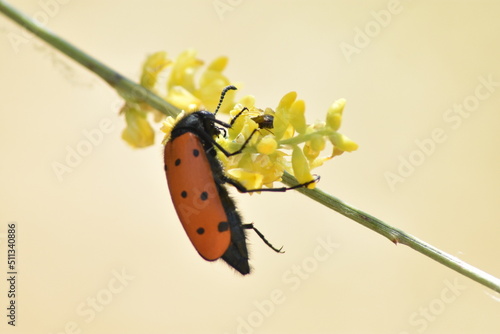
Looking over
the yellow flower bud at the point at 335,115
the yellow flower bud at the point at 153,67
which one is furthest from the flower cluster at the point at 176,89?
the yellow flower bud at the point at 335,115

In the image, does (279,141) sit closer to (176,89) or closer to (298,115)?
(298,115)

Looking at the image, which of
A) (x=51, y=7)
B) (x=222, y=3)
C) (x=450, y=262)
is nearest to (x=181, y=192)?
(x=450, y=262)

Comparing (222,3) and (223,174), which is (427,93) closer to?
(222,3)

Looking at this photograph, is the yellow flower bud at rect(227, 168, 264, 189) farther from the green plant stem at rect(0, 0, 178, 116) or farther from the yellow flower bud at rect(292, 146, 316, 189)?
the green plant stem at rect(0, 0, 178, 116)

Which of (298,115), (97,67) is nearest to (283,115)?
(298,115)

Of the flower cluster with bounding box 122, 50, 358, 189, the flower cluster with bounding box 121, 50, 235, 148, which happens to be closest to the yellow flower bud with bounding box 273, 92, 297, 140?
the flower cluster with bounding box 122, 50, 358, 189

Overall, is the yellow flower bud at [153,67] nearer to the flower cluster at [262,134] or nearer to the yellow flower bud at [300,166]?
the flower cluster at [262,134]
